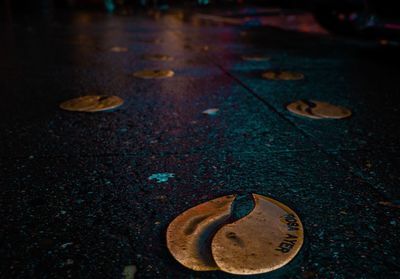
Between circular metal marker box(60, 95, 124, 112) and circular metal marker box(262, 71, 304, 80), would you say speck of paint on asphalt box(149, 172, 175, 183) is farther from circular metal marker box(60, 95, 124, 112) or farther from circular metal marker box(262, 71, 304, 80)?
circular metal marker box(262, 71, 304, 80)

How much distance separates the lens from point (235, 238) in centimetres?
108

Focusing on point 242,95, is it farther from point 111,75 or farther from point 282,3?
point 282,3

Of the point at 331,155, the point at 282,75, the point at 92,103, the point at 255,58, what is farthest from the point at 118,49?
the point at 331,155

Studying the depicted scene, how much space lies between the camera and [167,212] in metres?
1.24

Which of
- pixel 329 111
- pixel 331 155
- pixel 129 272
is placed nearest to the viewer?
pixel 129 272

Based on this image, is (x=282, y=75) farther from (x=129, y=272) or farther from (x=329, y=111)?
(x=129, y=272)

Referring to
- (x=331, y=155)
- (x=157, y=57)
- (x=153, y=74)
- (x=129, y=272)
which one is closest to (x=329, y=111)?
(x=331, y=155)

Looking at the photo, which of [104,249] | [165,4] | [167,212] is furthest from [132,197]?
[165,4]

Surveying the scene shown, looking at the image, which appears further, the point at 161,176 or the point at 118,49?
the point at 118,49

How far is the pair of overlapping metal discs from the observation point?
0.99 m

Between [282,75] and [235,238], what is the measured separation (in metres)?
2.53

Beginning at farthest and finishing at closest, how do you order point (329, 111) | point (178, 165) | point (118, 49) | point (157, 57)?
point (118, 49)
point (157, 57)
point (329, 111)
point (178, 165)

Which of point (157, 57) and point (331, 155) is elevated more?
point (157, 57)

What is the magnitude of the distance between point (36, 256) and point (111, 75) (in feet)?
8.16
